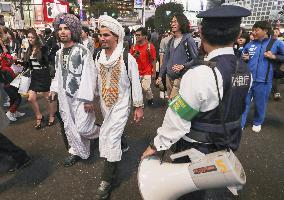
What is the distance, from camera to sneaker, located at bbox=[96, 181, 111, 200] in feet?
10.6

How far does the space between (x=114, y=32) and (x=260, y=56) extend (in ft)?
9.97

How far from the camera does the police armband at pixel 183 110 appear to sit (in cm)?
182

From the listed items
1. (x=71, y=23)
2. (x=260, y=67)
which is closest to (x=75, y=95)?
(x=71, y=23)

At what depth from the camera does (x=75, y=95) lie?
3822 mm

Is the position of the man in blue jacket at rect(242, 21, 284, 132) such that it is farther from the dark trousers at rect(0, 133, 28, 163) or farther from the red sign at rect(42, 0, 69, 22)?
the red sign at rect(42, 0, 69, 22)

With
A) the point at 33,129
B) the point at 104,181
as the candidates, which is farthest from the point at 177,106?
the point at 33,129

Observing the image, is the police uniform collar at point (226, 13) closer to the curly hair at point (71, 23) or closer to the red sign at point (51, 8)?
the curly hair at point (71, 23)

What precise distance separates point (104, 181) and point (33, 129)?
2.83 m

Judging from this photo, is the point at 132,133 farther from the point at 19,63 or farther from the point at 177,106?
the point at 177,106

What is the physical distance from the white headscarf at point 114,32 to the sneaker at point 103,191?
1426 mm

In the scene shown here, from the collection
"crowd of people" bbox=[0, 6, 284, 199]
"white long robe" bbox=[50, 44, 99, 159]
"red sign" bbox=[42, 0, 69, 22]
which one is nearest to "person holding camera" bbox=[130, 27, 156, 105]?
"crowd of people" bbox=[0, 6, 284, 199]

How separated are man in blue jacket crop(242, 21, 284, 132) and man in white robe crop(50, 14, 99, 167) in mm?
2966

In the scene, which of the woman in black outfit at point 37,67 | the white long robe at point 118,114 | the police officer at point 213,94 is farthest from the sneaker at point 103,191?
the woman in black outfit at point 37,67

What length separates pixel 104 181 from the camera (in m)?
3.30
